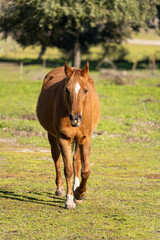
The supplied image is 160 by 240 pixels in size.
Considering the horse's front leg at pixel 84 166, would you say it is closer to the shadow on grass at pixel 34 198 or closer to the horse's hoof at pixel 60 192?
the shadow on grass at pixel 34 198

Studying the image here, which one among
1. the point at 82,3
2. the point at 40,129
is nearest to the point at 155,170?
the point at 40,129

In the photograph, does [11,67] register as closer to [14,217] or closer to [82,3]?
Result: [82,3]

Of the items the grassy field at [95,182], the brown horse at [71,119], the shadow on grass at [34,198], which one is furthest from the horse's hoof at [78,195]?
the shadow on grass at [34,198]

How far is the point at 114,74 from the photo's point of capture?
31.8m

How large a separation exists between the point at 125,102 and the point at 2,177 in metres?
15.2

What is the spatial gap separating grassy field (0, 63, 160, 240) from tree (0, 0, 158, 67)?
11.8 meters

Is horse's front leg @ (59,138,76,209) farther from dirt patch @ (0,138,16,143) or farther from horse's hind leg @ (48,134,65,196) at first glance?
dirt patch @ (0,138,16,143)

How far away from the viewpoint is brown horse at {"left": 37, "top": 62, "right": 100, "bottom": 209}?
22.8ft

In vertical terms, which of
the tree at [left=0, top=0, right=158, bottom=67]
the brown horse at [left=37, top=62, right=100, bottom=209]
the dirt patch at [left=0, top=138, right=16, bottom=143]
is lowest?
the dirt patch at [left=0, top=138, right=16, bottom=143]

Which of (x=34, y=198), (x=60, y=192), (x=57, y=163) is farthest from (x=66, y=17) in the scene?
(x=34, y=198)

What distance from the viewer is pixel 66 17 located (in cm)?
3519

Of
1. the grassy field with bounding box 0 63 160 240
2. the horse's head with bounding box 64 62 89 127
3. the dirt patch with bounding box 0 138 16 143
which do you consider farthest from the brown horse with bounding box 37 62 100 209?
the dirt patch with bounding box 0 138 16 143

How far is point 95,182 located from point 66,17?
27.0 metres

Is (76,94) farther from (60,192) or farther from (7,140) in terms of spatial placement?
(7,140)
